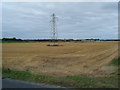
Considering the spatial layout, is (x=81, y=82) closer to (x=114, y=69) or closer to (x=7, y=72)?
(x=114, y=69)

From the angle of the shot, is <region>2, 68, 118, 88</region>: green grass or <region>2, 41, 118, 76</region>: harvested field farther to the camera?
<region>2, 41, 118, 76</region>: harvested field

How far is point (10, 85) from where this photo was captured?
429 inches

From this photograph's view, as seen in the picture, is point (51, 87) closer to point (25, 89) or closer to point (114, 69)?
point (25, 89)

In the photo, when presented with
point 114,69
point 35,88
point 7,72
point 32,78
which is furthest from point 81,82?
point 7,72

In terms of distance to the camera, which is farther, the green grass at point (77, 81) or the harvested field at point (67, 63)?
the harvested field at point (67, 63)

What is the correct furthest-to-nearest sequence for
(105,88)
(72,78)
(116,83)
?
(72,78)
(116,83)
(105,88)

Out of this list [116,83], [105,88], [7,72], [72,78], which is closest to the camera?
[105,88]

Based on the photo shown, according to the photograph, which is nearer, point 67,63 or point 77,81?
point 77,81

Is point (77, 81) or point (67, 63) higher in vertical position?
point (77, 81)

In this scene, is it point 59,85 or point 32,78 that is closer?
point 59,85

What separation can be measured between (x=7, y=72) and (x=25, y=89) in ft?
16.9

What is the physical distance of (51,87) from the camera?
34.0ft

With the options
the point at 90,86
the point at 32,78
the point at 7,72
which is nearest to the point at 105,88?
the point at 90,86

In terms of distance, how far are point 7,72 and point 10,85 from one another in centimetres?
402
